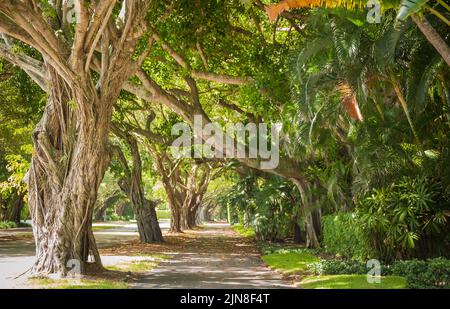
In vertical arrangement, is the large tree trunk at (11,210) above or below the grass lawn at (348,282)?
above

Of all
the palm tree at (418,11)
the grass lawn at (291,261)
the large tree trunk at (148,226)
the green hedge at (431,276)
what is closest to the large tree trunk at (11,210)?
the large tree trunk at (148,226)

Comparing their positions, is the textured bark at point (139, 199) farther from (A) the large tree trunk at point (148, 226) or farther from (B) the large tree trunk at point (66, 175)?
(B) the large tree trunk at point (66, 175)

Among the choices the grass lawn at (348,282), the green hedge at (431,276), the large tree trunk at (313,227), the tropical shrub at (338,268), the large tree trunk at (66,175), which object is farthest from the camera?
the large tree trunk at (313,227)

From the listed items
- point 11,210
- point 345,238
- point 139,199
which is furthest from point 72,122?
point 11,210

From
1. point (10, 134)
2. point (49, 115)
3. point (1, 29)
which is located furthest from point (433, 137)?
point (10, 134)

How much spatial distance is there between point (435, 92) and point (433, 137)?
111 centimetres

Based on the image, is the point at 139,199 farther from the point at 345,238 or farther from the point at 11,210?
the point at 11,210

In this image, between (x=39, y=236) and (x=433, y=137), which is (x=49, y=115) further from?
A: (x=433, y=137)

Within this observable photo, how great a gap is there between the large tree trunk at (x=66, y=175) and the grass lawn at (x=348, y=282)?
15.9ft

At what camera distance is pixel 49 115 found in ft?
42.1

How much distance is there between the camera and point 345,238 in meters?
16.4

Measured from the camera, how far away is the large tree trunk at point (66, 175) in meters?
11.9

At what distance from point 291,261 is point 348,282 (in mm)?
5565

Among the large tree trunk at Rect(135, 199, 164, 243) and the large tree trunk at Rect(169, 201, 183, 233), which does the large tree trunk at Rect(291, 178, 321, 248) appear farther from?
the large tree trunk at Rect(169, 201, 183, 233)
